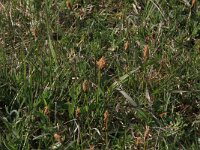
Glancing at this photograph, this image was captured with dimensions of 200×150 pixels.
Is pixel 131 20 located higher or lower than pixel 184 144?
higher

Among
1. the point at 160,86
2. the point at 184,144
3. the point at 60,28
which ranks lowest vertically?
the point at 184,144

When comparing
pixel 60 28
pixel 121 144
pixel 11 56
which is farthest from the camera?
pixel 60 28

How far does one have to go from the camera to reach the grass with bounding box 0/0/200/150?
202cm

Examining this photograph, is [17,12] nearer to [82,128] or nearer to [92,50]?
[92,50]

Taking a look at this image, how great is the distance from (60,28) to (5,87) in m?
0.48

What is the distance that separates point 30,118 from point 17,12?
2.48 ft

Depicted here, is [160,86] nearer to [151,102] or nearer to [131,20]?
[151,102]

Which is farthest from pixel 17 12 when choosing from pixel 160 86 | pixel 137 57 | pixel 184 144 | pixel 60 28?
pixel 184 144

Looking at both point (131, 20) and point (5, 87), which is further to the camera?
point (131, 20)

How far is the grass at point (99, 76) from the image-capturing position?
6.64 ft

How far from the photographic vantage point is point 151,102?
2150 millimetres

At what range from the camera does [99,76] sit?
6.55 feet

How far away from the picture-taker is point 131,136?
2.04 m

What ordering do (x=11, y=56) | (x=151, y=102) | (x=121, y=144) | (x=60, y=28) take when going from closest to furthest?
(x=121, y=144), (x=151, y=102), (x=11, y=56), (x=60, y=28)
